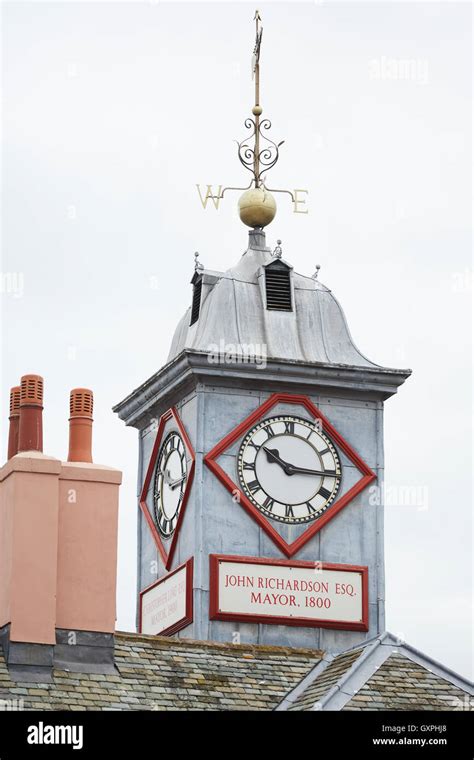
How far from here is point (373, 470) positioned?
4184cm

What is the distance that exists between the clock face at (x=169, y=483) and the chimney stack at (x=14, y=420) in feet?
27.7

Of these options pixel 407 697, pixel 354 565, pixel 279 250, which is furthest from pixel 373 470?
pixel 407 697

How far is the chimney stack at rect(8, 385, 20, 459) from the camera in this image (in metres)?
33.0

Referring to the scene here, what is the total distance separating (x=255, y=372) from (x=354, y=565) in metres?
3.70

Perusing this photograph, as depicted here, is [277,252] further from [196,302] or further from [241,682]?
[241,682]

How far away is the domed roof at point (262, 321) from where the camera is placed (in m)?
41.8

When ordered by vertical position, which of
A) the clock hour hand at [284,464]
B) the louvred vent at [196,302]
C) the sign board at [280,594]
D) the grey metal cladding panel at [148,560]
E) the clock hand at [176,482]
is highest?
the louvred vent at [196,302]

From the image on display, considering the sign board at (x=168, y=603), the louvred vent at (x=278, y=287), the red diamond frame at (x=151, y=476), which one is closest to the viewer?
the sign board at (x=168, y=603)

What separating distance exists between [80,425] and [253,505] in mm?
8604

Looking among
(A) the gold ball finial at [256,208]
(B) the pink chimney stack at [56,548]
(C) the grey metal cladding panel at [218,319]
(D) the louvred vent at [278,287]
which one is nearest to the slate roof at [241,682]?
(B) the pink chimney stack at [56,548]

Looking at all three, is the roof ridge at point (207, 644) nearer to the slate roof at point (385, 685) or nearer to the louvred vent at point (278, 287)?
the slate roof at point (385, 685)

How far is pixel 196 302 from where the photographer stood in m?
43.4

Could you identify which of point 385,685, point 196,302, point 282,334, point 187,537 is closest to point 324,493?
point 187,537
